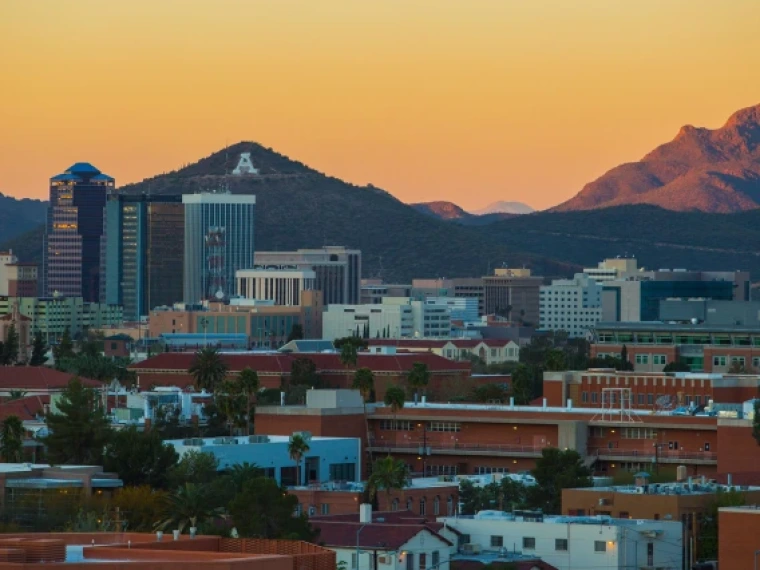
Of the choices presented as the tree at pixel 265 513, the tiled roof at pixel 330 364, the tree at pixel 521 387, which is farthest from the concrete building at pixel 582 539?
the tiled roof at pixel 330 364

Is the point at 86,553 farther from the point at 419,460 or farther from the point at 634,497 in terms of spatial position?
the point at 419,460

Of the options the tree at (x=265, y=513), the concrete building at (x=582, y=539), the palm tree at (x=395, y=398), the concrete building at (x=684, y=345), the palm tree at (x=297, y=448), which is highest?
the concrete building at (x=684, y=345)

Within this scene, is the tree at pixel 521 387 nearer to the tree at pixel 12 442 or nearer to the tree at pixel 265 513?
the tree at pixel 12 442

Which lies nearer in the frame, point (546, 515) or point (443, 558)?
point (443, 558)

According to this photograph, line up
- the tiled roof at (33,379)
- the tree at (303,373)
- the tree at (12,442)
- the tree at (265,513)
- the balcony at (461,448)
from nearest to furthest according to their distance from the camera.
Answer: the tree at (265,513)
the tree at (12,442)
the balcony at (461,448)
the tiled roof at (33,379)
the tree at (303,373)

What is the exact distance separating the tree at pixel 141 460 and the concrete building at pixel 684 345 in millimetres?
83863

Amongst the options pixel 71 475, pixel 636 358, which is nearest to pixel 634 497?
pixel 71 475

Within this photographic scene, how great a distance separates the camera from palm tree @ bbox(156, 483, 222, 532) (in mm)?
84312

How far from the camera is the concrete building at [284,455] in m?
114

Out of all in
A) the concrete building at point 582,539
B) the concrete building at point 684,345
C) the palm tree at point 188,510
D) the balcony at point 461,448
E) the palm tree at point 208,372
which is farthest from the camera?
the concrete building at point 684,345

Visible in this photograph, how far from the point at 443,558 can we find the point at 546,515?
1151 cm

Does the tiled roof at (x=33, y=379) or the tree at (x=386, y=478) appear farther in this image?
the tiled roof at (x=33, y=379)

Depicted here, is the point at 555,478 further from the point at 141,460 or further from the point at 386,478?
the point at 141,460

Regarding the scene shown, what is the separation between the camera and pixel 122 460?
10481 centimetres
